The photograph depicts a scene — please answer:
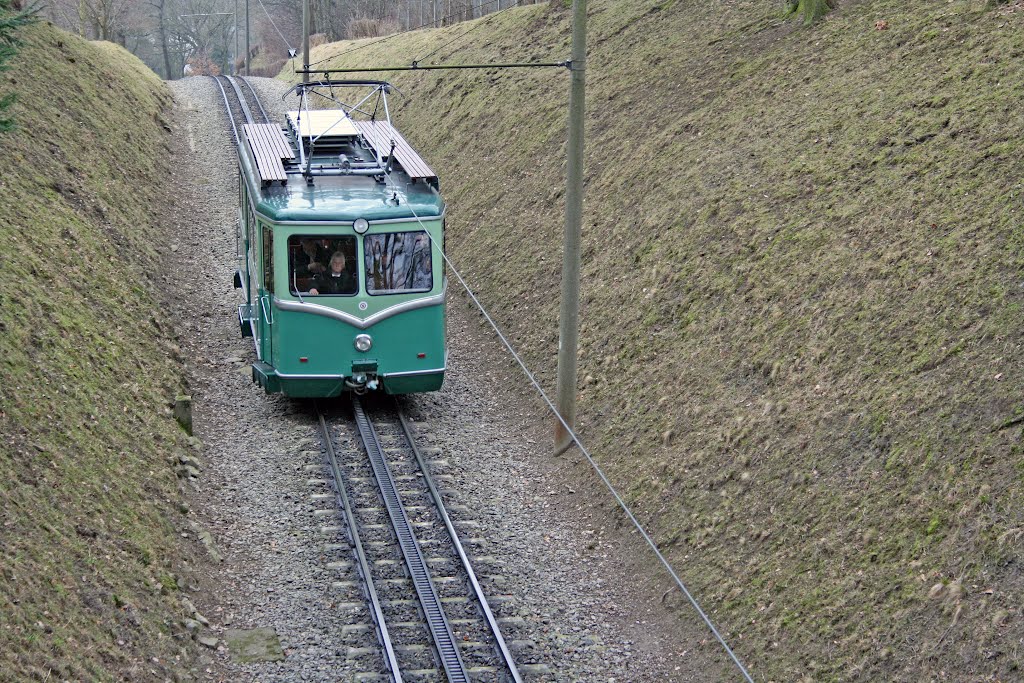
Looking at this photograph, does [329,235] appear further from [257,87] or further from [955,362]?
[257,87]

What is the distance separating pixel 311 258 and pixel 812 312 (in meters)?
5.90

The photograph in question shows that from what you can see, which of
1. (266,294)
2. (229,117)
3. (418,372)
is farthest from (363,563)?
(229,117)

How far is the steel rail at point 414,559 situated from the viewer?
9492 mm

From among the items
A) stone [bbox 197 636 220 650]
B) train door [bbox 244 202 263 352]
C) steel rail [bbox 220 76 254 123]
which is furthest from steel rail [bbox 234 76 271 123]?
stone [bbox 197 636 220 650]

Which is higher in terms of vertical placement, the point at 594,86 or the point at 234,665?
the point at 594,86

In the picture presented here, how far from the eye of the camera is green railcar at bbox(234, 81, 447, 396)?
45.6 ft

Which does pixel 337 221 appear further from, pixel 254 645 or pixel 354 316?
pixel 254 645

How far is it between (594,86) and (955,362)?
13067mm

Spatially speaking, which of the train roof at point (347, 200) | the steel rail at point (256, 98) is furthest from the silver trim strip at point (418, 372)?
the steel rail at point (256, 98)

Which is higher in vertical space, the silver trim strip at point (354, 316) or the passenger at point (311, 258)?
the passenger at point (311, 258)

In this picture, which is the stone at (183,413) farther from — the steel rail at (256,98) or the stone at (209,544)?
the steel rail at (256,98)

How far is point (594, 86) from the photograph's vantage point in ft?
72.5

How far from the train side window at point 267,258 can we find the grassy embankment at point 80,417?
1.89m

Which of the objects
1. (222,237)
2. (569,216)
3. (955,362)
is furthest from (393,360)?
(222,237)
